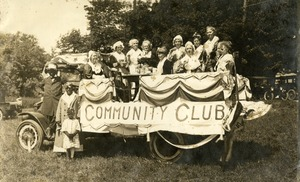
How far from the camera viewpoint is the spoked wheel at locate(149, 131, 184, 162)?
18.3 feet

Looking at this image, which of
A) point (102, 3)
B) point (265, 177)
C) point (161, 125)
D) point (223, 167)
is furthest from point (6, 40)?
point (265, 177)

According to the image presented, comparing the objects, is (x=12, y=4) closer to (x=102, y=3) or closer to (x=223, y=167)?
(x=102, y=3)

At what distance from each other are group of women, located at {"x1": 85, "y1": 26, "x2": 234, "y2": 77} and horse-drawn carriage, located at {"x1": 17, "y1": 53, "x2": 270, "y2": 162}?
0.84 feet

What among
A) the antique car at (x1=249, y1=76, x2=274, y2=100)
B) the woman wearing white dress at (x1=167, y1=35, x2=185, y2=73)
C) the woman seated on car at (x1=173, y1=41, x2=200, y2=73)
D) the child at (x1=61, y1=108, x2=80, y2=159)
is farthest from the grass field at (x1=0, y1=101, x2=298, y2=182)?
the woman wearing white dress at (x1=167, y1=35, x2=185, y2=73)

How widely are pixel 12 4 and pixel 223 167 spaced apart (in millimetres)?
4364

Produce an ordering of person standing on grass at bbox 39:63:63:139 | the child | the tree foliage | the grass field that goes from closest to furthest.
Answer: the grass field
the tree foliage
the child
person standing on grass at bbox 39:63:63:139

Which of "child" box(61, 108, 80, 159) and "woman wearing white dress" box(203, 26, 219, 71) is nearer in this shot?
"woman wearing white dress" box(203, 26, 219, 71)

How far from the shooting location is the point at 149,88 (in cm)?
560

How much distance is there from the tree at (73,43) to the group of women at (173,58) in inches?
17.4

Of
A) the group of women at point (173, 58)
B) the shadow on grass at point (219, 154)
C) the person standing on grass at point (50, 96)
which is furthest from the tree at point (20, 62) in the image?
the shadow on grass at point (219, 154)

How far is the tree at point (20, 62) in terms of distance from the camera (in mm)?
6301

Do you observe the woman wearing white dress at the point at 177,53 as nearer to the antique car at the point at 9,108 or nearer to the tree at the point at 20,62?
the tree at the point at 20,62

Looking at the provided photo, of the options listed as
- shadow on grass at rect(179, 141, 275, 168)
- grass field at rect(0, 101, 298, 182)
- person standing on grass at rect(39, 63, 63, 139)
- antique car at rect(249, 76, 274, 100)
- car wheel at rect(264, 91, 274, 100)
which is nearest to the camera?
grass field at rect(0, 101, 298, 182)

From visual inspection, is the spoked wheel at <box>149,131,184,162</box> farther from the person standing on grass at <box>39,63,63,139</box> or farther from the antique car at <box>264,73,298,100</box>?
the antique car at <box>264,73,298,100</box>
